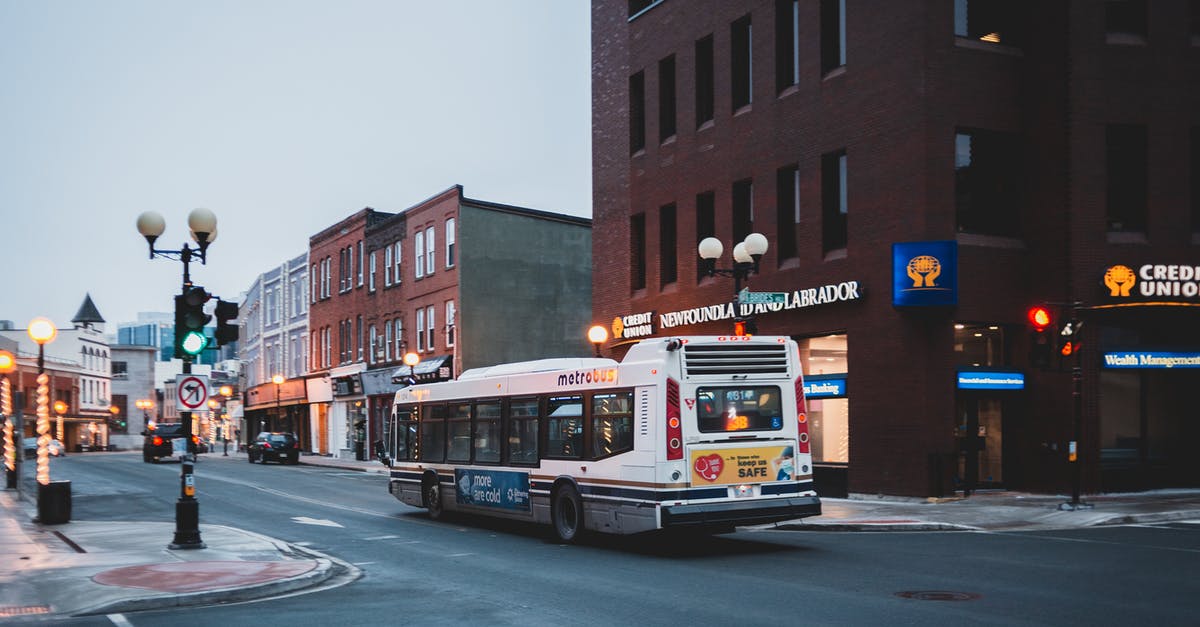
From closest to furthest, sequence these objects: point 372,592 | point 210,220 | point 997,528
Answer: point 372,592
point 210,220
point 997,528

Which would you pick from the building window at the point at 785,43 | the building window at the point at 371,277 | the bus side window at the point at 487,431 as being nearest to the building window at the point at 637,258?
the building window at the point at 785,43

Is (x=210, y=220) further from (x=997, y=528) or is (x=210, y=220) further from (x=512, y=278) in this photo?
(x=512, y=278)

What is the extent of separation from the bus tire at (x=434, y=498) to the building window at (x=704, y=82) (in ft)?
45.4

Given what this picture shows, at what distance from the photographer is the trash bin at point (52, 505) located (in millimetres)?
20750

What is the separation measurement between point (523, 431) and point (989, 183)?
41.0 feet

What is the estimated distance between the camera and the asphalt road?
10484mm

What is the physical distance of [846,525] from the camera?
63.0 feet

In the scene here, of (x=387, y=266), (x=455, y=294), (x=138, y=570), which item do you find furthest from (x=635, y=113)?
(x=387, y=266)

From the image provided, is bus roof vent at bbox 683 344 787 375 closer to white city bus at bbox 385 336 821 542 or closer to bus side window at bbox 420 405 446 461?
white city bus at bbox 385 336 821 542

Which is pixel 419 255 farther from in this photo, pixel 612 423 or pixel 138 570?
pixel 138 570

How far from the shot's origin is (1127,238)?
79.2 ft

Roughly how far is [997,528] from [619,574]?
27.4ft

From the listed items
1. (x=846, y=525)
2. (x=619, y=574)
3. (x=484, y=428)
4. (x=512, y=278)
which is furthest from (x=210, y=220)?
(x=512, y=278)

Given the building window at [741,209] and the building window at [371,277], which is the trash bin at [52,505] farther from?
the building window at [371,277]
